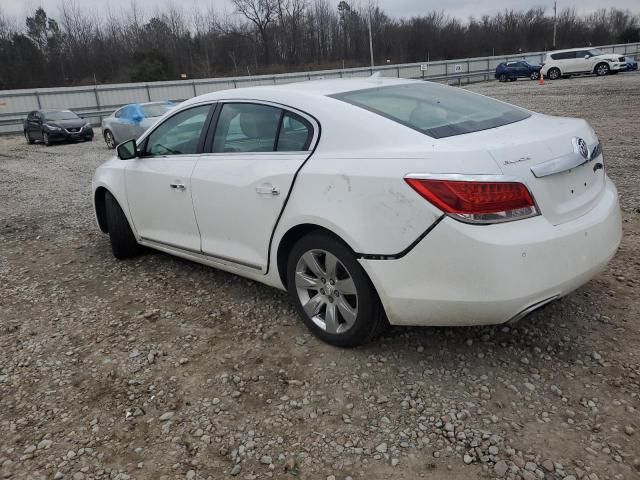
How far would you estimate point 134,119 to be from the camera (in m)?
15.2

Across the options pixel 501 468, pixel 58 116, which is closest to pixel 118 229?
pixel 501 468

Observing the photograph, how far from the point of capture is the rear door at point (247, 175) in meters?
3.27

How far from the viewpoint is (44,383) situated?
3207mm

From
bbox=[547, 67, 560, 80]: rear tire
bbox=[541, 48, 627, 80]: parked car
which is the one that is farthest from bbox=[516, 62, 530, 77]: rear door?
bbox=[541, 48, 627, 80]: parked car

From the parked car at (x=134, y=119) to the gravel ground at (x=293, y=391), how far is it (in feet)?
37.3

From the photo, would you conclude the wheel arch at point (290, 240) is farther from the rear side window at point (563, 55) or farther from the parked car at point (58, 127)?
the rear side window at point (563, 55)

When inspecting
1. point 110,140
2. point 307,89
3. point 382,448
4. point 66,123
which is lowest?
point 382,448

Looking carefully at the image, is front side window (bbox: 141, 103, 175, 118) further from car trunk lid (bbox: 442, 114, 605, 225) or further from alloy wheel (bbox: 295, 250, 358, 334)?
car trunk lid (bbox: 442, 114, 605, 225)

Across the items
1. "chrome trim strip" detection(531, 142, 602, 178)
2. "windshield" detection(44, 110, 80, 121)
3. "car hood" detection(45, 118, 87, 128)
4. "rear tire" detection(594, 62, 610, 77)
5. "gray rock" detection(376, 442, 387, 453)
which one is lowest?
"gray rock" detection(376, 442, 387, 453)

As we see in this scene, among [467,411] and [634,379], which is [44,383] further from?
[634,379]

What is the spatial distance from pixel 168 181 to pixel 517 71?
36519 mm

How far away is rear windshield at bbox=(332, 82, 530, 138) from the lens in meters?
2.99

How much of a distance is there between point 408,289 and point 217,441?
3.90 ft

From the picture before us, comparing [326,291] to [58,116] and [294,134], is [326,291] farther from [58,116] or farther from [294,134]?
[58,116]
